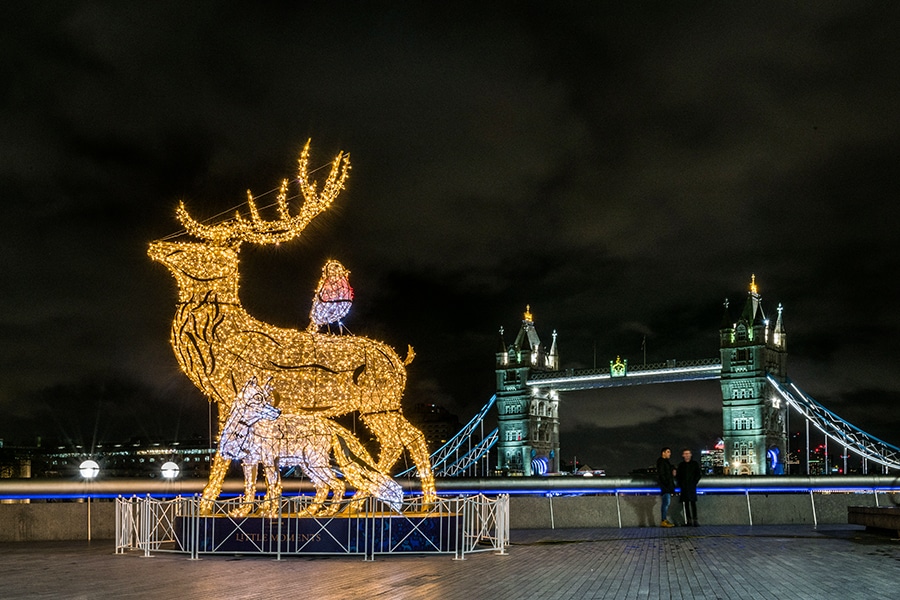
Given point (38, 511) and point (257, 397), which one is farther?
point (38, 511)

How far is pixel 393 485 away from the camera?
56.2 ft

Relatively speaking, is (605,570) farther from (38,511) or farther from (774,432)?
(774,432)

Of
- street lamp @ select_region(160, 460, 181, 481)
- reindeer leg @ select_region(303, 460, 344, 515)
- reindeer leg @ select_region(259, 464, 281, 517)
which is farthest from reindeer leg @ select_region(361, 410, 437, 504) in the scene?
street lamp @ select_region(160, 460, 181, 481)

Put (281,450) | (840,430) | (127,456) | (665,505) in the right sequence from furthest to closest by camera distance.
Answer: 1. (127,456)
2. (840,430)
3. (665,505)
4. (281,450)

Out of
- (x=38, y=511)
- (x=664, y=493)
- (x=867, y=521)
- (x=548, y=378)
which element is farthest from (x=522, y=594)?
(x=548, y=378)

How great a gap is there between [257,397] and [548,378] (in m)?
94.9

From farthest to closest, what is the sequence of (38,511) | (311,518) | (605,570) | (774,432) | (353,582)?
(774,432)
(38,511)
(311,518)
(605,570)
(353,582)

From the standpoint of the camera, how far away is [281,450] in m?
16.9

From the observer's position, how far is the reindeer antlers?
17.5 metres

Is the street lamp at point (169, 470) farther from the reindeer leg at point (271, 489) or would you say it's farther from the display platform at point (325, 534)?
the display platform at point (325, 534)

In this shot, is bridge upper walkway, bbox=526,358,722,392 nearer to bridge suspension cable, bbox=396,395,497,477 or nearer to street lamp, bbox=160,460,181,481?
bridge suspension cable, bbox=396,395,497,477

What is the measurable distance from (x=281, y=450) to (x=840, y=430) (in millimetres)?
83622

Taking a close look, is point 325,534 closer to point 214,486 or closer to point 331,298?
point 214,486

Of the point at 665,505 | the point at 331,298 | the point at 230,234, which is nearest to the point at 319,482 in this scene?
the point at 331,298
